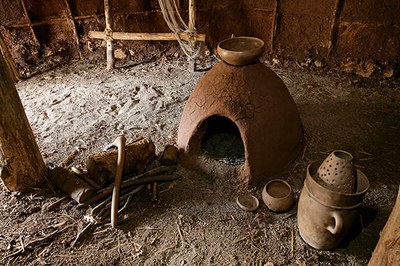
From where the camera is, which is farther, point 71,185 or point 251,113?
point 71,185

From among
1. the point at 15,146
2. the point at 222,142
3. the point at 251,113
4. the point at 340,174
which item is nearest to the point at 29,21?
the point at 15,146

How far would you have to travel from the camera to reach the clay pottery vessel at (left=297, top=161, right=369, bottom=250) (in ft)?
Result: 7.48

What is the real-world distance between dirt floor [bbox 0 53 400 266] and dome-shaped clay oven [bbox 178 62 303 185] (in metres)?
0.32

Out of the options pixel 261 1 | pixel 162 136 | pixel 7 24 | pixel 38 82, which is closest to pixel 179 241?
pixel 162 136

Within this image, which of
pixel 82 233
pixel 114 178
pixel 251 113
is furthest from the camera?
pixel 114 178

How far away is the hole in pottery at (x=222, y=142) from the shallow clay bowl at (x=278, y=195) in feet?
1.45

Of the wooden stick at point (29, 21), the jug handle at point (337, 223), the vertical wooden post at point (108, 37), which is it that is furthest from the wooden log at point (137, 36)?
the jug handle at point (337, 223)

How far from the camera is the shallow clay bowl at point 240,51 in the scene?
292 cm

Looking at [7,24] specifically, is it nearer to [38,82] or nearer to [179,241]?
[38,82]

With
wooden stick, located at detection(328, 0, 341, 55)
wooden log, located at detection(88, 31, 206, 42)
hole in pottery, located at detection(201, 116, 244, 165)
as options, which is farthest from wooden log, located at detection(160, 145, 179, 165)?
wooden stick, located at detection(328, 0, 341, 55)

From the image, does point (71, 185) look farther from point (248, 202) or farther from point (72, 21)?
point (72, 21)

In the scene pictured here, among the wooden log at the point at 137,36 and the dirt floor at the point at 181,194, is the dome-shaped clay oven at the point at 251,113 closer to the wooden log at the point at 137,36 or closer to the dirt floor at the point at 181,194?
the dirt floor at the point at 181,194

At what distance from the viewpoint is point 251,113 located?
116 inches

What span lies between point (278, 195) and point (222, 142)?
0.98 m
